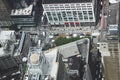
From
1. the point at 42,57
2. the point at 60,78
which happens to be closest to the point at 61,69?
the point at 60,78

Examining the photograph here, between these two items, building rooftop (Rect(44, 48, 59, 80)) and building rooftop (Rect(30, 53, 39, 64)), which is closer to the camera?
building rooftop (Rect(30, 53, 39, 64))

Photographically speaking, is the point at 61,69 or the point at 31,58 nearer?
the point at 31,58

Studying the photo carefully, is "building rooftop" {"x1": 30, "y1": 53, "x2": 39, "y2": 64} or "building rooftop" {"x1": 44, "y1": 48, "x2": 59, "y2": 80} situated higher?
"building rooftop" {"x1": 30, "y1": 53, "x2": 39, "y2": 64}

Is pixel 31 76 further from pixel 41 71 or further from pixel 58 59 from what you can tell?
pixel 58 59

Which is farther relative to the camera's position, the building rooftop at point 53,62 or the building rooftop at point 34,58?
the building rooftop at point 53,62

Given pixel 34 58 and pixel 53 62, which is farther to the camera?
pixel 53 62

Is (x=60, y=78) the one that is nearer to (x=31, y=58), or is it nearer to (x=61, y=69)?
(x=61, y=69)

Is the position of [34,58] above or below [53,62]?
above

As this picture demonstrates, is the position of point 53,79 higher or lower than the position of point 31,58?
lower

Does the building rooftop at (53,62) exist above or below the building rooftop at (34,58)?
below
